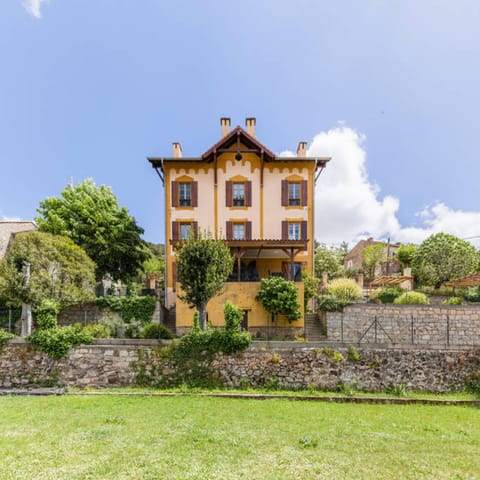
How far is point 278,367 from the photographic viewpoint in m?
11.5

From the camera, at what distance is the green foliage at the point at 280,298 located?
1512 centimetres

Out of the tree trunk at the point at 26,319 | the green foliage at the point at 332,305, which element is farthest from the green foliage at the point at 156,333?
the green foliage at the point at 332,305

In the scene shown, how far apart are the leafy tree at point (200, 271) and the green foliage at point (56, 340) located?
15.0 feet

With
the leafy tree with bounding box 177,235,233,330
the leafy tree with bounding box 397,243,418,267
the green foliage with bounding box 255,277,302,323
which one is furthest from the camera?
the leafy tree with bounding box 397,243,418,267

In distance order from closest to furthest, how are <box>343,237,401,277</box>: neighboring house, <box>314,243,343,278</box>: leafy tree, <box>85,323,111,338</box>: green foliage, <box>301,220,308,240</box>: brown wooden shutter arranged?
<box>85,323,111,338</box>: green foliage
<box>301,220,308,240</box>: brown wooden shutter
<box>314,243,343,278</box>: leafy tree
<box>343,237,401,277</box>: neighboring house

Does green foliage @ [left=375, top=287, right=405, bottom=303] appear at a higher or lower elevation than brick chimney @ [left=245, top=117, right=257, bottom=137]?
lower

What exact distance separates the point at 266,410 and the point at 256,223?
43.4 ft

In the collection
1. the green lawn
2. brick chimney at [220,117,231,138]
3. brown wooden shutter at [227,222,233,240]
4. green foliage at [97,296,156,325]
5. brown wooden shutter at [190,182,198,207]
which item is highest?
brick chimney at [220,117,231,138]

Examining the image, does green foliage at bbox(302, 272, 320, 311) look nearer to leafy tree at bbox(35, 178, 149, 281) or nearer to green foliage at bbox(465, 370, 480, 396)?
green foliage at bbox(465, 370, 480, 396)

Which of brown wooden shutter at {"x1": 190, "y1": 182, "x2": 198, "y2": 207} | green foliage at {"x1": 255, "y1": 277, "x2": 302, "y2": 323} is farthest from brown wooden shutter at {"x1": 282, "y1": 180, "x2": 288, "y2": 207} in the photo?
green foliage at {"x1": 255, "y1": 277, "x2": 302, "y2": 323}

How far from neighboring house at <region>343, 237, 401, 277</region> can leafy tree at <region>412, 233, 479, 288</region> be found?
286 inches

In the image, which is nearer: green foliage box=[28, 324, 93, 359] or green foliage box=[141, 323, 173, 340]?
green foliage box=[28, 324, 93, 359]

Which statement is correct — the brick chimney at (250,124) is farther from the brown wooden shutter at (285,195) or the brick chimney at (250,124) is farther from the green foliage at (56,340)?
the green foliage at (56,340)

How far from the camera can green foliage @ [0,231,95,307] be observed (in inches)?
489
